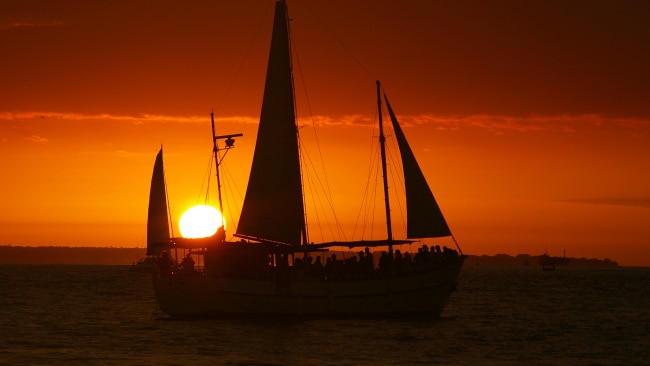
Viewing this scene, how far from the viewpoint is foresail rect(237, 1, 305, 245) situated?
5738 centimetres

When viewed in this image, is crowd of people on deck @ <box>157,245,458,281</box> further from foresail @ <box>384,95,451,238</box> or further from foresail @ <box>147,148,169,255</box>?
foresail @ <box>147,148,169,255</box>

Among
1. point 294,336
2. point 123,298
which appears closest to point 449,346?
point 294,336

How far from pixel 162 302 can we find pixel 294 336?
11.8m

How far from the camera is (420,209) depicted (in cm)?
5791

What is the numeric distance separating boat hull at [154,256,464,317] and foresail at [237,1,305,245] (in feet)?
9.27

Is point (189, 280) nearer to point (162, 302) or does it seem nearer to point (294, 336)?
point (162, 302)

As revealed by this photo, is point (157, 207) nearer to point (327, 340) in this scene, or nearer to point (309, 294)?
point (309, 294)

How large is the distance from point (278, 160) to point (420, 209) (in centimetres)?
859

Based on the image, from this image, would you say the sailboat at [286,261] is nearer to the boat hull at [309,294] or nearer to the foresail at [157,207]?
the boat hull at [309,294]

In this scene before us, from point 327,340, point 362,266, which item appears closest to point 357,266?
point 362,266

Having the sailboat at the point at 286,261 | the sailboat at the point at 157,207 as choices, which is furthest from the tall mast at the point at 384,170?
the sailboat at the point at 157,207

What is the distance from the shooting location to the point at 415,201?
58.0 m

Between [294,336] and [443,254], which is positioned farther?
[443,254]

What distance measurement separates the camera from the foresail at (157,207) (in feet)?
330
